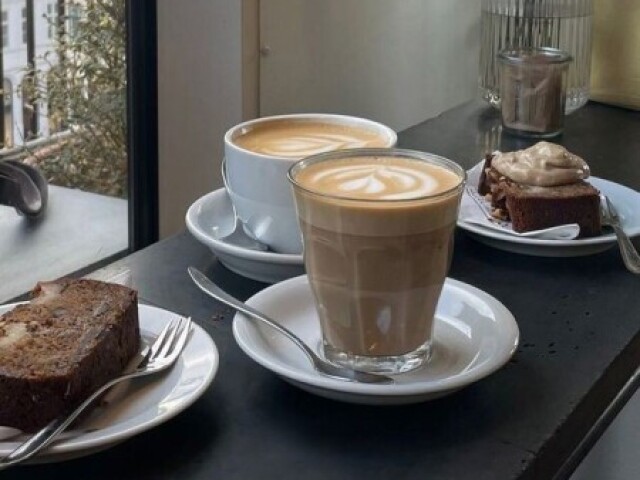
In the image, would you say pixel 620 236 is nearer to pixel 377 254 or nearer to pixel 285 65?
pixel 377 254

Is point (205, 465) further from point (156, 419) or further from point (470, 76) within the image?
point (470, 76)

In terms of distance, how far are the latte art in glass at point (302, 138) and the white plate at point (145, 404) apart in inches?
10.3

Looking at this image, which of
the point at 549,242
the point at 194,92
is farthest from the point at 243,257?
the point at 194,92

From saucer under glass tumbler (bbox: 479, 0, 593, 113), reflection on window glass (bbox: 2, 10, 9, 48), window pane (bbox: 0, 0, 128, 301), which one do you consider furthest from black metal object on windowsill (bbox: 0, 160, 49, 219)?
saucer under glass tumbler (bbox: 479, 0, 593, 113)

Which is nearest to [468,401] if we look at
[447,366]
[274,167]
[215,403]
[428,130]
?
[447,366]

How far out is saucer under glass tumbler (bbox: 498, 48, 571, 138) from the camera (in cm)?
143

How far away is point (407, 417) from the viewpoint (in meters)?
0.70

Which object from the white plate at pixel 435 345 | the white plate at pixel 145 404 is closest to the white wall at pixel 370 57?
the white plate at pixel 435 345

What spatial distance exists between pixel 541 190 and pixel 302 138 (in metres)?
0.23

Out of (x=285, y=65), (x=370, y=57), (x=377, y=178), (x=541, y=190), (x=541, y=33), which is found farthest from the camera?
(x=370, y=57)

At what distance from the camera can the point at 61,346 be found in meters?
0.68

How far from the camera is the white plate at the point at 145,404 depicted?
0.61 m

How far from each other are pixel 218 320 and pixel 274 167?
0.45 ft

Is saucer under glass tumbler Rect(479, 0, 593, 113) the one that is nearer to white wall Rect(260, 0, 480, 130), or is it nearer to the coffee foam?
white wall Rect(260, 0, 480, 130)
